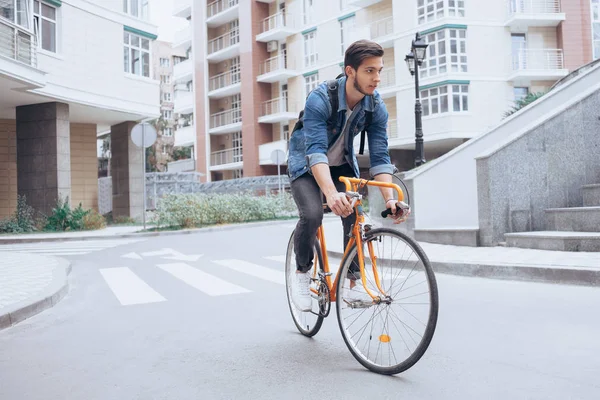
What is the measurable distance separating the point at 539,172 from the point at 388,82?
28425 mm

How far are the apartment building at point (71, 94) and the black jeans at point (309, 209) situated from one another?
14846mm

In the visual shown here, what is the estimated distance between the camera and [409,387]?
3.24 m

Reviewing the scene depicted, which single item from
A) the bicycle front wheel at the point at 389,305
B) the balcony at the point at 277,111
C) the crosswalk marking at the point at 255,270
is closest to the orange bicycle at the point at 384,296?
the bicycle front wheel at the point at 389,305

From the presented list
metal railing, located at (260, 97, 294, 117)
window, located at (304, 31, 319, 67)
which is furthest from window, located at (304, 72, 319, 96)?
metal railing, located at (260, 97, 294, 117)

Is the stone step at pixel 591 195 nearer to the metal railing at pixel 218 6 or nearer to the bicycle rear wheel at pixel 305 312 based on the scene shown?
the bicycle rear wheel at pixel 305 312

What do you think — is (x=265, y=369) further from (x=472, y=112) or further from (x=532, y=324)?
(x=472, y=112)

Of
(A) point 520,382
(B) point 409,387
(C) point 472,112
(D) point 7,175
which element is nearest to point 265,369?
(B) point 409,387

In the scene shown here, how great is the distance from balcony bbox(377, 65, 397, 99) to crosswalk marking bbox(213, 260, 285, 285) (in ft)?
91.2

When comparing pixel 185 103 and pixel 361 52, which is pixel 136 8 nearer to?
pixel 361 52

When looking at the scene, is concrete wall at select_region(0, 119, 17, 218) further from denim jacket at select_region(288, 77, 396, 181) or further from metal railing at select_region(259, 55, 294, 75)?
metal railing at select_region(259, 55, 294, 75)

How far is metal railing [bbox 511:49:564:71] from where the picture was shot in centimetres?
3441

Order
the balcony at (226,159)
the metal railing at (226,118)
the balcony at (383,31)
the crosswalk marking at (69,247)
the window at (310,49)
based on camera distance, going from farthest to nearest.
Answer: the metal railing at (226,118), the balcony at (226,159), the window at (310,49), the balcony at (383,31), the crosswalk marking at (69,247)

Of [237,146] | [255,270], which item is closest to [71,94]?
[255,270]

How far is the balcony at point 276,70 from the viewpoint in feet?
144
